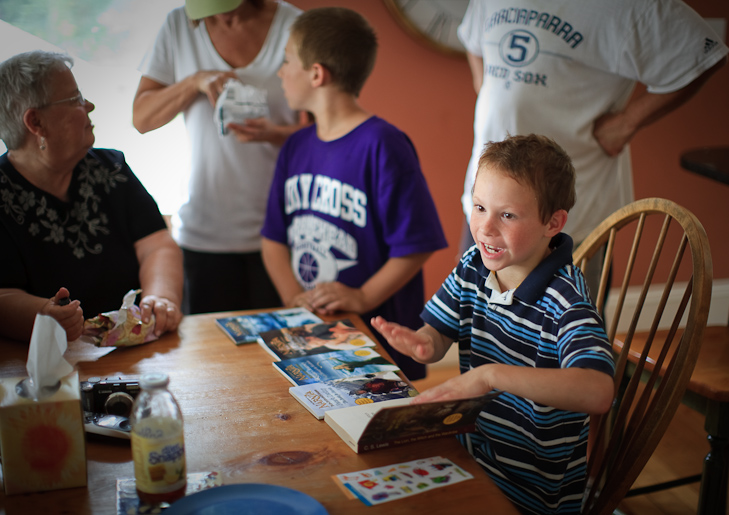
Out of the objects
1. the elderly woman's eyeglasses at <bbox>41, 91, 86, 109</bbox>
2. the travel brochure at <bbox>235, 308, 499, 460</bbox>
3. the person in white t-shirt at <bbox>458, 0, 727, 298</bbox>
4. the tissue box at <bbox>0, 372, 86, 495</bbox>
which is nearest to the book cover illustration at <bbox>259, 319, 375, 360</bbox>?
the travel brochure at <bbox>235, 308, 499, 460</bbox>

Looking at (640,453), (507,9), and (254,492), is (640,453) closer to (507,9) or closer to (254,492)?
(254,492)

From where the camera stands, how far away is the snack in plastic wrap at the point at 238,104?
5.55 ft

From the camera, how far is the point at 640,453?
0.99m

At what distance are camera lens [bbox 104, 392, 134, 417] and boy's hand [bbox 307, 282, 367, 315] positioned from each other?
567mm

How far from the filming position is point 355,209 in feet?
5.36

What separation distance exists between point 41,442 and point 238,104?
1127 mm

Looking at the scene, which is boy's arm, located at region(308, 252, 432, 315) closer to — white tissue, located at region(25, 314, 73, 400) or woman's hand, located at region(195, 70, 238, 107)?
woman's hand, located at region(195, 70, 238, 107)

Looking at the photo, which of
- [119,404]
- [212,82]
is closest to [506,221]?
[119,404]

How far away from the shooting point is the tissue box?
77 cm

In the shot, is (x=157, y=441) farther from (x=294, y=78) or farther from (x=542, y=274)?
(x=294, y=78)

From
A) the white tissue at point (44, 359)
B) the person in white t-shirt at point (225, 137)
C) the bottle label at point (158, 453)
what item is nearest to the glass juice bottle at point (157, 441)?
the bottle label at point (158, 453)

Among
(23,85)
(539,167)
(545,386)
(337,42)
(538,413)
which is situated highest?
(337,42)

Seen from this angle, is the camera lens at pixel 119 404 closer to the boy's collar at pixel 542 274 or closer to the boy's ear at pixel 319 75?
the boy's collar at pixel 542 274

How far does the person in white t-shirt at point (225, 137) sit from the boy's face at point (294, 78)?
0.09m
